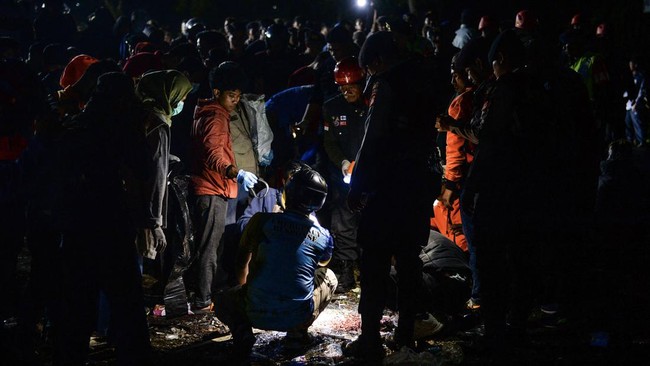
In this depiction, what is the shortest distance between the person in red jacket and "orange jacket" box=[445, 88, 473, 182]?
77.8 inches

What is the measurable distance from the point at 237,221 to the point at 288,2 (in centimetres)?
2667

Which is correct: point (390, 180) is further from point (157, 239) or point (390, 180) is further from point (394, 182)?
point (157, 239)

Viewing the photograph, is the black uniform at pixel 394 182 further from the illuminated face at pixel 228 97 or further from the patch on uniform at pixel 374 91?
the illuminated face at pixel 228 97

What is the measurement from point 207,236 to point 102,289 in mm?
2376

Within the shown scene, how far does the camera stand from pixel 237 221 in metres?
7.75

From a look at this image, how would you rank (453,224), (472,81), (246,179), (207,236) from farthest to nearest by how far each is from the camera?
(453,224)
(472,81)
(207,236)
(246,179)

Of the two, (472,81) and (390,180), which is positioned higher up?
(472,81)

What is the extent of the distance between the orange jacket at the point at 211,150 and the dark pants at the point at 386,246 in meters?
1.89

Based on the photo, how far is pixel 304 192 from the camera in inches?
232

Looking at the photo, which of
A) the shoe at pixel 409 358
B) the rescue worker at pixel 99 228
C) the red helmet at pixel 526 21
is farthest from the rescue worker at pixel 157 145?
the red helmet at pixel 526 21

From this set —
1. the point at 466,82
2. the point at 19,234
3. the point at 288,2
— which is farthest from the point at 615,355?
the point at 288,2

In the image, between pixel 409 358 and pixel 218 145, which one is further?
pixel 218 145

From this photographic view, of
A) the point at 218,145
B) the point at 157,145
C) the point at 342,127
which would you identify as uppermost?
the point at 342,127

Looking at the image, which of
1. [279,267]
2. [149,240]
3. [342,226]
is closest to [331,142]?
[342,226]
